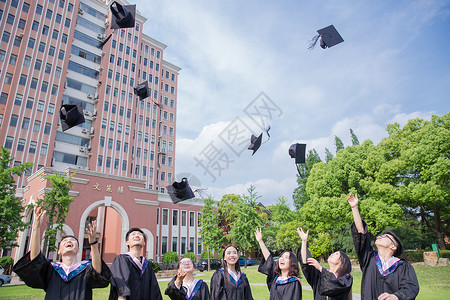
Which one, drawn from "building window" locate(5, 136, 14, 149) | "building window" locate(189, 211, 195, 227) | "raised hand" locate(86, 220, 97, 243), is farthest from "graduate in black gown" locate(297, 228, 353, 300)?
"building window" locate(189, 211, 195, 227)

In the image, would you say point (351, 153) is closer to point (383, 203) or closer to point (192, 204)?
point (383, 203)

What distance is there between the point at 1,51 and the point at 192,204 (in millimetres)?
21703

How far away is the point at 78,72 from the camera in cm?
2975

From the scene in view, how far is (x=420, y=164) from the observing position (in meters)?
15.8

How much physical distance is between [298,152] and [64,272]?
274 inches

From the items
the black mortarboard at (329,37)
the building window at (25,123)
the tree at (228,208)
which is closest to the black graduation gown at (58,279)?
the black mortarboard at (329,37)

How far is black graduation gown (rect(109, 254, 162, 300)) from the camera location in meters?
2.95

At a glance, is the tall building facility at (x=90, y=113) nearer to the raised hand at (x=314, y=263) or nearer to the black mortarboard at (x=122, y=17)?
the black mortarboard at (x=122, y=17)

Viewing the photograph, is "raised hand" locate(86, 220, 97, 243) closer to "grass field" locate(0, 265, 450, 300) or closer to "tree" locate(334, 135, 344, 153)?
"grass field" locate(0, 265, 450, 300)

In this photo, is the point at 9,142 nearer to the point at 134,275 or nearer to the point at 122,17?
the point at 122,17

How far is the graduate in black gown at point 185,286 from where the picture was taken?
11.1 feet

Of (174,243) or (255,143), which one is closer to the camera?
(255,143)

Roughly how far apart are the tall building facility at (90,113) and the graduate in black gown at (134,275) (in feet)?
59.6

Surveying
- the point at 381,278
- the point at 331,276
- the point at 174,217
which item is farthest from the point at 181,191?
the point at 174,217
